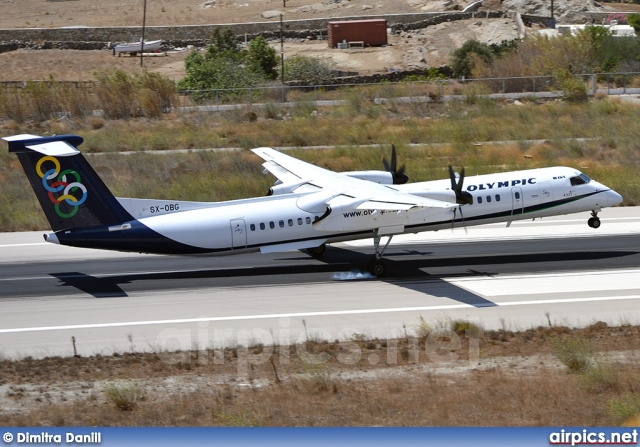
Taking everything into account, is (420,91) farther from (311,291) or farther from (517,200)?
(311,291)

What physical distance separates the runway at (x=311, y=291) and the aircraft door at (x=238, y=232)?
127 cm

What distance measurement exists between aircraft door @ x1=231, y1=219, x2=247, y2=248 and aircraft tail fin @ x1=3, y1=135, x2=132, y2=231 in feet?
10.1

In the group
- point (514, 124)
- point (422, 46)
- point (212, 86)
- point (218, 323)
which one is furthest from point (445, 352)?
point (422, 46)

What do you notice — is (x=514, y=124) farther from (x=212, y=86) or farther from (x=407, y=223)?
(x=407, y=223)

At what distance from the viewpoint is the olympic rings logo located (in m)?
24.4

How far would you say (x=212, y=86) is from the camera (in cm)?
6969

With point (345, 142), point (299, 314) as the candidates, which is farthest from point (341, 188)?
point (345, 142)

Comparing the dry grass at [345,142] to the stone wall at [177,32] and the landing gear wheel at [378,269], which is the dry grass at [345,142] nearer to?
the landing gear wheel at [378,269]

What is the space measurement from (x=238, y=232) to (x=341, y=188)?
3606 mm

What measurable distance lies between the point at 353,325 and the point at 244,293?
4.36 meters

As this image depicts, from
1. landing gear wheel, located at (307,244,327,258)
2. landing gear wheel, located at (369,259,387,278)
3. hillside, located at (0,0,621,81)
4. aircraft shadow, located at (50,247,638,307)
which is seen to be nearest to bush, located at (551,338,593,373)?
aircraft shadow, located at (50,247,638,307)

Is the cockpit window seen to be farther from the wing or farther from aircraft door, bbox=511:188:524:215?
the wing

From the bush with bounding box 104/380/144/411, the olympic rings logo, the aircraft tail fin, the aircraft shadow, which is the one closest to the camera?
the bush with bounding box 104/380/144/411

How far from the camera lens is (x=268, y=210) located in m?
26.1
